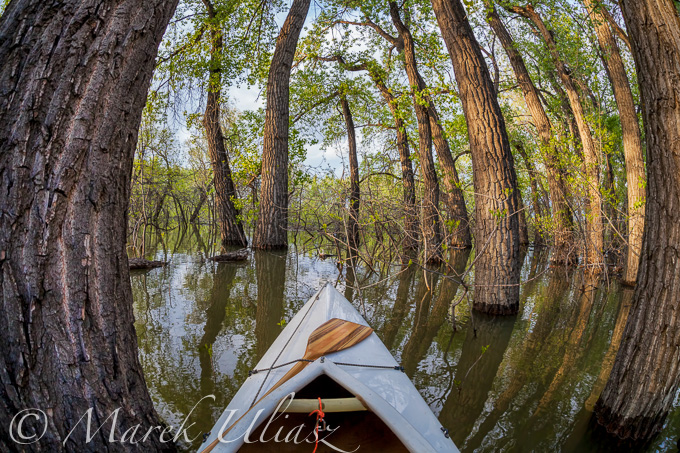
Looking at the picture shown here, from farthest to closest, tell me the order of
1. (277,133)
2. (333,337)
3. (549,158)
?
1. (277,133)
2. (549,158)
3. (333,337)

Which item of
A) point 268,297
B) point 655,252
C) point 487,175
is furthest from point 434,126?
point 655,252

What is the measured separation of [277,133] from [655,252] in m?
9.21

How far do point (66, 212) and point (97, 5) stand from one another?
3.04 feet

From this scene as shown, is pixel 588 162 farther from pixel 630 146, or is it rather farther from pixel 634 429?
pixel 634 429

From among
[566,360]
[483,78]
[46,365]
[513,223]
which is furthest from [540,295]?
[46,365]

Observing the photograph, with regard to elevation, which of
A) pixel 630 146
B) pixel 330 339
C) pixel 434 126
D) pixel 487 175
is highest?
pixel 434 126

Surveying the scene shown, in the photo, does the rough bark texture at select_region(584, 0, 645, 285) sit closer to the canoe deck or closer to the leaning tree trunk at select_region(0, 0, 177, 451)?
the canoe deck

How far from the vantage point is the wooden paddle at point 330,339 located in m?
2.41

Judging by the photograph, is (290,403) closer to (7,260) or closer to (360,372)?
(360,372)

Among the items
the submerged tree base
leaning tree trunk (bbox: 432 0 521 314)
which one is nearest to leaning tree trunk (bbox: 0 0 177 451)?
the submerged tree base

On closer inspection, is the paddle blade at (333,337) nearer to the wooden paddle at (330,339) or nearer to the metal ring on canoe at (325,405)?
the wooden paddle at (330,339)

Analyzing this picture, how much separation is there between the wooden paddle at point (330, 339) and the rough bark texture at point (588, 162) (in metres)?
6.03

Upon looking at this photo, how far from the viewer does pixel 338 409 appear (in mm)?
2242

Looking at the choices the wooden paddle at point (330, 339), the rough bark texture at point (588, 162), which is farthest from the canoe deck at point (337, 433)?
the rough bark texture at point (588, 162)
